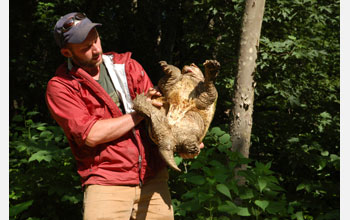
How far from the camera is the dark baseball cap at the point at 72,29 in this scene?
2.03 metres

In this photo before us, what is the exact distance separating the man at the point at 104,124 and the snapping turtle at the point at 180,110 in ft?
0.28

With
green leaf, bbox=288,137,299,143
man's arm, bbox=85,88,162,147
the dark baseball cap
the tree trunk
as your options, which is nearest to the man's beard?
the dark baseball cap

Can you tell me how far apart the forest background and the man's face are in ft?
3.44

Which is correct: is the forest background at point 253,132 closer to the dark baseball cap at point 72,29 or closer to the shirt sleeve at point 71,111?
the shirt sleeve at point 71,111

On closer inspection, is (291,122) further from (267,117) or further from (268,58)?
(268,58)

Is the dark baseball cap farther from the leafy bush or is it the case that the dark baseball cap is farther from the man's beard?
the leafy bush

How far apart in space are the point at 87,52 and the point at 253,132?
370 cm

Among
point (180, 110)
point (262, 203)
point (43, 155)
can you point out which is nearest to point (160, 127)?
point (180, 110)

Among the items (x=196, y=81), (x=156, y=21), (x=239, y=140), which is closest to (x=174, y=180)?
(x=239, y=140)

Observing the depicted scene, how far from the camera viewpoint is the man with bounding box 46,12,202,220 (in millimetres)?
2076

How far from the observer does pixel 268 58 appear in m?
4.45

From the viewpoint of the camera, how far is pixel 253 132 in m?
5.34

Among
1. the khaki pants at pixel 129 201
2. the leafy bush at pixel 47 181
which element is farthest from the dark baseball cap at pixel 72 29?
the leafy bush at pixel 47 181

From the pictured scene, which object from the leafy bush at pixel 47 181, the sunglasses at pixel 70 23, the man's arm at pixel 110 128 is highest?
the sunglasses at pixel 70 23
